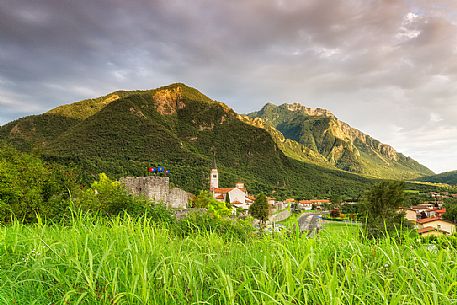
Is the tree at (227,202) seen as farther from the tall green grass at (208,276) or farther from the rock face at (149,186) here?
the tall green grass at (208,276)

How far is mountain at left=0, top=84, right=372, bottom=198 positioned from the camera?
84812mm

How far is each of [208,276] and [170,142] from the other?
368 ft

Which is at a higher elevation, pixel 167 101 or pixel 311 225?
pixel 167 101

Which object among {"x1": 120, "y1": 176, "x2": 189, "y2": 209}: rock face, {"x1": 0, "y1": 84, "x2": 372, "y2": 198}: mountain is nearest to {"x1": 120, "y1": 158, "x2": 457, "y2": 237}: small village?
{"x1": 120, "y1": 176, "x2": 189, "y2": 209}: rock face

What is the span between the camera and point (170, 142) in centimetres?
11294

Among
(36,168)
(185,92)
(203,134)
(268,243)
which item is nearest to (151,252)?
(268,243)

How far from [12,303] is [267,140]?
157582mm

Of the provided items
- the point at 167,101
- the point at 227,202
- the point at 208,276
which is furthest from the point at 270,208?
the point at 167,101

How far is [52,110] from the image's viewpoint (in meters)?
113

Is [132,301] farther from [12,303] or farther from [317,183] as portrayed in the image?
[317,183]

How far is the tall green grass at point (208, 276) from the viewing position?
2.04 m

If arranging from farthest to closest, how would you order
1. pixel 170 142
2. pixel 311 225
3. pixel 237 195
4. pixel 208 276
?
pixel 170 142, pixel 237 195, pixel 311 225, pixel 208 276

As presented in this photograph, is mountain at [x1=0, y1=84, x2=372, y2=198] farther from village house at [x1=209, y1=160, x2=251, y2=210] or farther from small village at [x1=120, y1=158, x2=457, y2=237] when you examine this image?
small village at [x1=120, y1=158, x2=457, y2=237]

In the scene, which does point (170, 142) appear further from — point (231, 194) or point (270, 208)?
point (270, 208)
